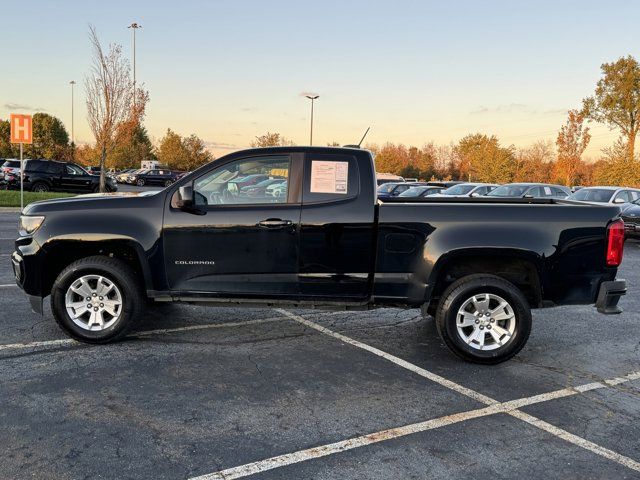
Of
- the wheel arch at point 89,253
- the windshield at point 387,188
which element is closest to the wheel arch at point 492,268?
the wheel arch at point 89,253

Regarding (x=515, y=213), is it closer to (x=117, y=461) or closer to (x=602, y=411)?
(x=602, y=411)

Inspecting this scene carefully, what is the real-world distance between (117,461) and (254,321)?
3.12m

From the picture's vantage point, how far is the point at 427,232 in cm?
498

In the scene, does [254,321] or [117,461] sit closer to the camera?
[117,461]

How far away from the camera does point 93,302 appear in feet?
17.1

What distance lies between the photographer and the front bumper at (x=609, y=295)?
499 cm

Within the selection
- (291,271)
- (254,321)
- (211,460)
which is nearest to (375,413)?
(211,460)

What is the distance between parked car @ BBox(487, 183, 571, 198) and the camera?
64.3ft

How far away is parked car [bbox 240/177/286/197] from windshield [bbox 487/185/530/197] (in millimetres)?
16131

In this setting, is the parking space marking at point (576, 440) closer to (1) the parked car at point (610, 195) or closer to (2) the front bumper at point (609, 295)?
(2) the front bumper at point (609, 295)

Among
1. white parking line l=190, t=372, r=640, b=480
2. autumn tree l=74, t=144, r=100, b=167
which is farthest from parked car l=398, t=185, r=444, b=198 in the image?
autumn tree l=74, t=144, r=100, b=167

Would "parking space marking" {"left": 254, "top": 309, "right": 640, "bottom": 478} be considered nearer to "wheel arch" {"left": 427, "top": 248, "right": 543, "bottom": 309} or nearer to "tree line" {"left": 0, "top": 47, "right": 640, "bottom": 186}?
"wheel arch" {"left": 427, "top": 248, "right": 543, "bottom": 309}

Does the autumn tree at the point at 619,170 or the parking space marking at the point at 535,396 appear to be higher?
the autumn tree at the point at 619,170

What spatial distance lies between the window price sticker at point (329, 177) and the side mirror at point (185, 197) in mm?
1123
